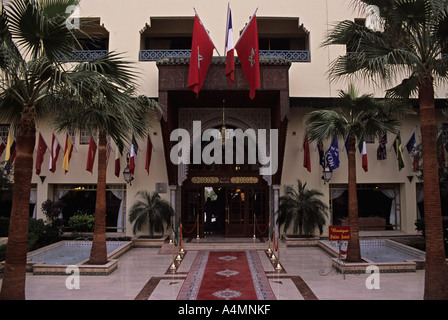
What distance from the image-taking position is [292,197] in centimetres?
1560

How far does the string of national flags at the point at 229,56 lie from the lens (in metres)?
12.1

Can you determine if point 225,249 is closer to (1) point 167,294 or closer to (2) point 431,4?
(1) point 167,294

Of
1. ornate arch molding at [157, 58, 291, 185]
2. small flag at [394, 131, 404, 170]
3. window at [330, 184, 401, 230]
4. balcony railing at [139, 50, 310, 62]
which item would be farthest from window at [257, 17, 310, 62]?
window at [330, 184, 401, 230]

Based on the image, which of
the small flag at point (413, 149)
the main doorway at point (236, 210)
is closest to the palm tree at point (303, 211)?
the main doorway at point (236, 210)

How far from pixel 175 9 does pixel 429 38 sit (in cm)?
1153

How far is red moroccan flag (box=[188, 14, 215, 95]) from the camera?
12.2 meters

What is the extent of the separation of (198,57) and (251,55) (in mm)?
1909

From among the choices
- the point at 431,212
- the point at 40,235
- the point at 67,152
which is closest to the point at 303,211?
the point at 431,212

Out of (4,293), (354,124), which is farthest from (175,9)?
(4,293)

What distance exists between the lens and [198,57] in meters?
12.3

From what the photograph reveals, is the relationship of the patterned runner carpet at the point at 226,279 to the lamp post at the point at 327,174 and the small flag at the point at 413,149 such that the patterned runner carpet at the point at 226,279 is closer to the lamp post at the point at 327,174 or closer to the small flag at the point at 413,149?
the lamp post at the point at 327,174

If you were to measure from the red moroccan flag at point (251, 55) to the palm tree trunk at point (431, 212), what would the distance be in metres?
6.33

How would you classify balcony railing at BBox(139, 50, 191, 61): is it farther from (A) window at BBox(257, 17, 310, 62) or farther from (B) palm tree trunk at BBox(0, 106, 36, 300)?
(B) palm tree trunk at BBox(0, 106, 36, 300)

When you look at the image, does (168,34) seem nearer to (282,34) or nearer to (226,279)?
(282,34)
